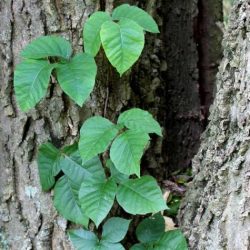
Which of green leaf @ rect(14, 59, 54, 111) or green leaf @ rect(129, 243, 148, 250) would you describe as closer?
green leaf @ rect(14, 59, 54, 111)

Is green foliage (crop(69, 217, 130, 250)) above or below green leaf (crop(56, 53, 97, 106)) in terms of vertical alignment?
below

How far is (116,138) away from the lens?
140cm

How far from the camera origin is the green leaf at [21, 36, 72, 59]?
1430mm

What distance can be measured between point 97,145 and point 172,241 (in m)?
0.44

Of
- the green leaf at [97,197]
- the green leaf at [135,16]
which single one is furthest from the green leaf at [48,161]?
the green leaf at [135,16]

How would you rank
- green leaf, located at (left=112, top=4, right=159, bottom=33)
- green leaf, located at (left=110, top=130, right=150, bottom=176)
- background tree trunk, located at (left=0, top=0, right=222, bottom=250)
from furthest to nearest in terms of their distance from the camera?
background tree trunk, located at (left=0, top=0, right=222, bottom=250) → green leaf, located at (left=112, top=4, right=159, bottom=33) → green leaf, located at (left=110, top=130, right=150, bottom=176)

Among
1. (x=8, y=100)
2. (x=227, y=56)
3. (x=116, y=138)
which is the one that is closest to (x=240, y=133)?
(x=227, y=56)

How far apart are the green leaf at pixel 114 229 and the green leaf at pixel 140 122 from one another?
32 cm

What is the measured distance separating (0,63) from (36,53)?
232 millimetres

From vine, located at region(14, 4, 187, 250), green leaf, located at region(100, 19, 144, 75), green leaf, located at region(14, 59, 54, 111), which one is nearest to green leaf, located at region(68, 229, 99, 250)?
vine, located at region(14, 4, 187, 250)

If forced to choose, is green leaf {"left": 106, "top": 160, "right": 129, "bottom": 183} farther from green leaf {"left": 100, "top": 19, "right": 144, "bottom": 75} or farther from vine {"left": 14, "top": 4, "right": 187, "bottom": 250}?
green leaf {"left": 100, "top": 19, "right": 144, "bottom": 75}

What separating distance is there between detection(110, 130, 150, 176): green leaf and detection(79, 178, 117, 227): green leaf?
14 cm

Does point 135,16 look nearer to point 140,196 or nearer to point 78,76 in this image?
point 78,76

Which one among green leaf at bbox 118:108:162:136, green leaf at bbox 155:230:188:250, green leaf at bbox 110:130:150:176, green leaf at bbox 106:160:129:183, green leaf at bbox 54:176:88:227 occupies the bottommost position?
green leaf at bbox 155:230:188:250
